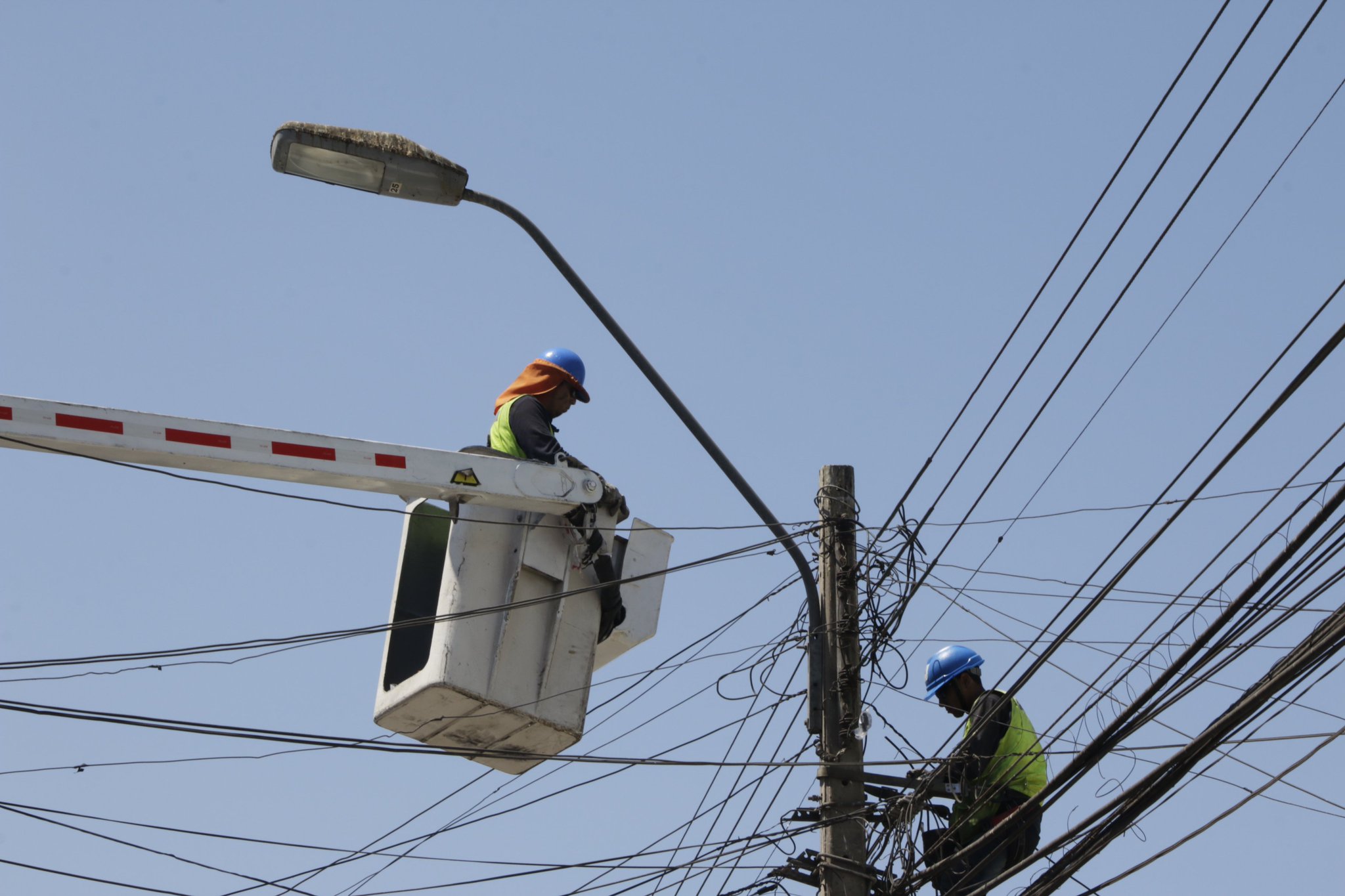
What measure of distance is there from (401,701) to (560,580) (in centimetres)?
104

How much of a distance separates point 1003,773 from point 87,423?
4.64 m

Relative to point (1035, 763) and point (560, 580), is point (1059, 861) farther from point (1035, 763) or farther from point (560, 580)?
point (560, 580)

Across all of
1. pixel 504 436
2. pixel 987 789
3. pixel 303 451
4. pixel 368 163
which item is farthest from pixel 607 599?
pixel 368 163

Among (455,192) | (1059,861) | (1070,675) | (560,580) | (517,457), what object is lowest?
(1059,861)

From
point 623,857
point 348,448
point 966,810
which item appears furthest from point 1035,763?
point 348,448

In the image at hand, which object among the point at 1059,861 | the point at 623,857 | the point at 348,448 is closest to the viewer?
the point at 1059,861

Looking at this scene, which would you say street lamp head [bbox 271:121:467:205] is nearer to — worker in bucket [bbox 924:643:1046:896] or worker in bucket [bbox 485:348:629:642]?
worker in bucket [bbox 485:348:629:642]

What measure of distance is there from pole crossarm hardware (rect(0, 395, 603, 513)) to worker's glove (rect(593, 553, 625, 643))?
0.47 m

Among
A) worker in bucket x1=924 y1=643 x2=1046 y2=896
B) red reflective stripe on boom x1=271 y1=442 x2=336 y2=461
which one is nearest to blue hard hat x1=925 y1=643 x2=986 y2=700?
worker in bucket x1=924 y1=643 x2=1046 y2=896

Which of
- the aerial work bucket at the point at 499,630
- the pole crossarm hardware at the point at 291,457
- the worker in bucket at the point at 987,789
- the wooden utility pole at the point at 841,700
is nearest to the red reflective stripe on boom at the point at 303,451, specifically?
the pole crossarm hardware at the point at 291,457

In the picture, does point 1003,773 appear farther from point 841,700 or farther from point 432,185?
point 432,185

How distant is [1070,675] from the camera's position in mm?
8594

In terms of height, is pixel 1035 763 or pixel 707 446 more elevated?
pixel 707 446

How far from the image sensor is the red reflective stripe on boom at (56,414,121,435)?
789cm
